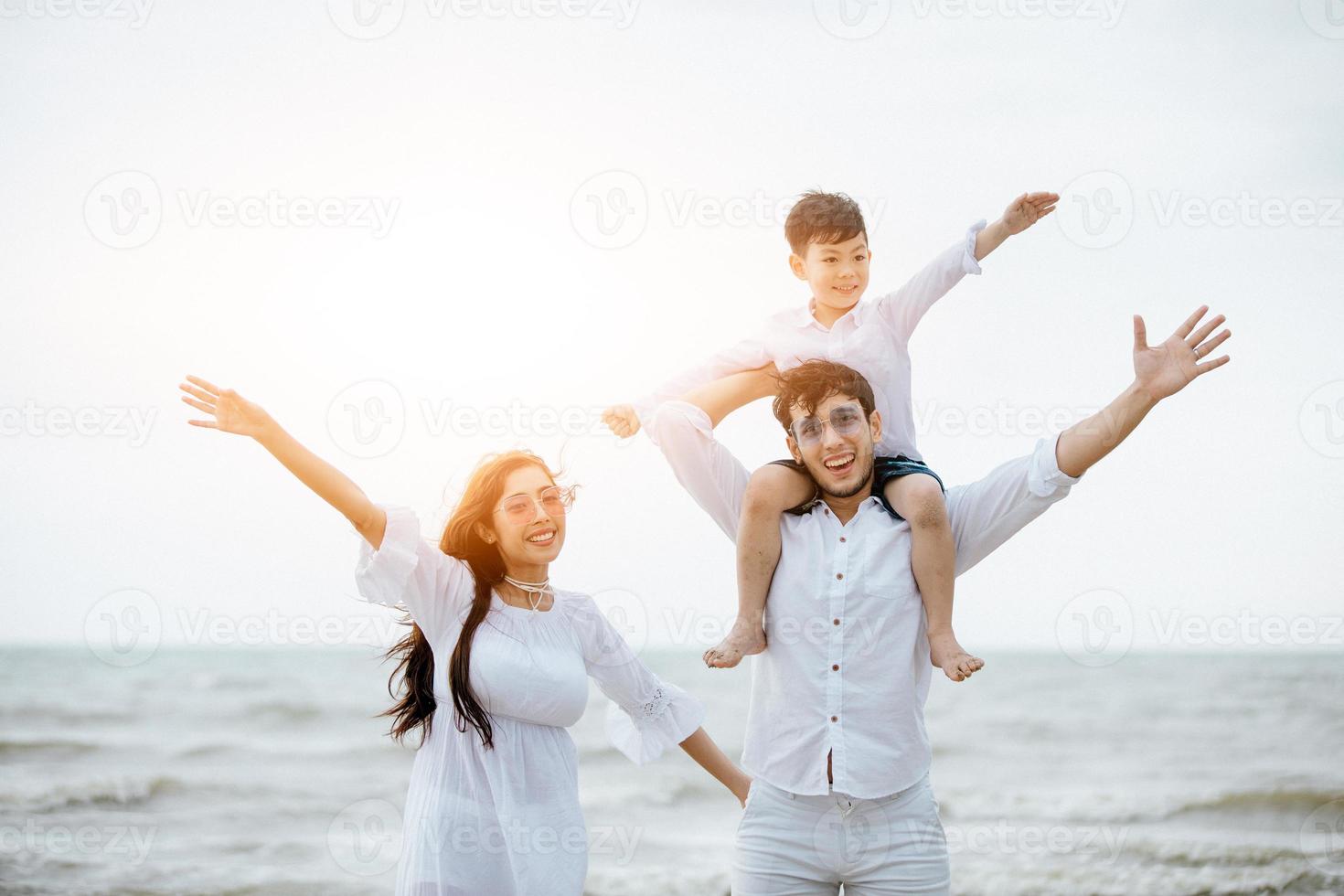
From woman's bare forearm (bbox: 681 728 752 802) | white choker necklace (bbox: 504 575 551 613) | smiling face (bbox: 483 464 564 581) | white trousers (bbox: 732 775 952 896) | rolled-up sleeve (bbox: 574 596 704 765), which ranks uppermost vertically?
smiling face (bbox: 483 464 564 581)

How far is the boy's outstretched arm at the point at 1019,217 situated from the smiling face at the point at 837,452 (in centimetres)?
102

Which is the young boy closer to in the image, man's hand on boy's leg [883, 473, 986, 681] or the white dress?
man's hand on boy's leg [883, 473, 986, 681]

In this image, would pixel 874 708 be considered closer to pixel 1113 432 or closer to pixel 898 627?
pixel 898 627

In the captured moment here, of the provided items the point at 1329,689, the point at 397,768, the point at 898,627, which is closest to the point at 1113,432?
the point at 898,627

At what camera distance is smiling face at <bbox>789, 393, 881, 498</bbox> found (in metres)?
4.05

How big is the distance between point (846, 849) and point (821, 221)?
2.34 meters

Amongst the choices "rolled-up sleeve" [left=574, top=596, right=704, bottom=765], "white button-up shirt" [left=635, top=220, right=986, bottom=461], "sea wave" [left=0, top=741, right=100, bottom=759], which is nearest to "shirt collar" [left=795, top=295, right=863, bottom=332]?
"white button-up shirt" [left=635, top=220, right=986, bottom=461]

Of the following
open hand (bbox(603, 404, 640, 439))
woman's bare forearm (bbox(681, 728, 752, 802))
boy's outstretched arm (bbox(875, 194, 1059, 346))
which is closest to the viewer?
open hand (bbox(603, 404, 640, 439))

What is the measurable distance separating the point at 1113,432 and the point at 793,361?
52.2 inches

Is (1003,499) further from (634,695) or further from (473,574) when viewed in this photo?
(473,574)

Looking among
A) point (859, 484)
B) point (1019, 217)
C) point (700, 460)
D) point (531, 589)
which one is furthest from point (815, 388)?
point (531, 589)

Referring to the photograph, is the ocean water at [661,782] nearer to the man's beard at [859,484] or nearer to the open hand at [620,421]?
the open hand at [620,421]

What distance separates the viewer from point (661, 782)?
14.4 metres

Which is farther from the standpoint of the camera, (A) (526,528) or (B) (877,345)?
(B) (877,345)
